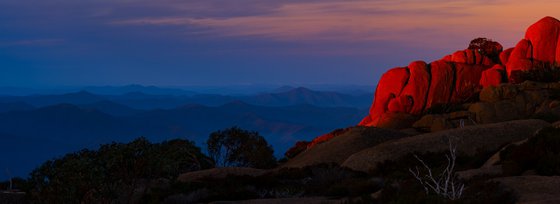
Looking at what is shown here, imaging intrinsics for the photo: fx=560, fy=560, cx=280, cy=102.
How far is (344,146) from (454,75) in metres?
26.9

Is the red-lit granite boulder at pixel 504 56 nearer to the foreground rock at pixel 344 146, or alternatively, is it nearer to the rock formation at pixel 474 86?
the rock formation at pixel 474 86

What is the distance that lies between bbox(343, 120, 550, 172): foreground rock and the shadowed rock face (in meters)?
22.2

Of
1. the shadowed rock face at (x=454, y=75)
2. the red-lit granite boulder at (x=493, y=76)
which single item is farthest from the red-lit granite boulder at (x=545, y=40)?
the red-lit granite boulder at (x=493, y=76)

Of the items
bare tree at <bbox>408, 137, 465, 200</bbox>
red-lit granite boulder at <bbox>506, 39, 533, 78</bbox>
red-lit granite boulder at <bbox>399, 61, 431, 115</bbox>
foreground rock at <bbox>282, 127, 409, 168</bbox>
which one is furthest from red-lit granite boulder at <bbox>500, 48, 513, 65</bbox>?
bare tree at <bbox>408, 137, 465, 200</bbox>

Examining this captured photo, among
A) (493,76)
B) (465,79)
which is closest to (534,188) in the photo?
(493,76)

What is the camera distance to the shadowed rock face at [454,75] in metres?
57.9

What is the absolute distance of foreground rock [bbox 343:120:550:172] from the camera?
100.0 feet

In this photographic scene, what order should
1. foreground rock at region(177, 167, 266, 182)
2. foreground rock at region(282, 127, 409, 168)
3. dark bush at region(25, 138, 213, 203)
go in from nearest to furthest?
dark bush at region(25, 138, 213, 203)
foreground rock at region(177, 167, 266, 182)
foreground rock at region(282, 127, 409, 168)

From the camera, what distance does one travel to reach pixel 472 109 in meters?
46.9

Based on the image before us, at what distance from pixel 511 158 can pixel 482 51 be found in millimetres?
50869

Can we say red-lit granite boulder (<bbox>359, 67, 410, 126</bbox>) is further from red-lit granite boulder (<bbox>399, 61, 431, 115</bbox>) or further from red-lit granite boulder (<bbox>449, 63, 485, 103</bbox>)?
red-lit granite boulder (<bbox>449, 63, 485, 103</bbox>)

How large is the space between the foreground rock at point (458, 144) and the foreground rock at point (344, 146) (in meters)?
4.32

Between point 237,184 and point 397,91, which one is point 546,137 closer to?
point 237,184

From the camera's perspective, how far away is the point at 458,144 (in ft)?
104
